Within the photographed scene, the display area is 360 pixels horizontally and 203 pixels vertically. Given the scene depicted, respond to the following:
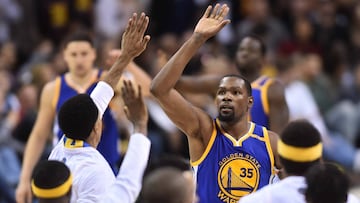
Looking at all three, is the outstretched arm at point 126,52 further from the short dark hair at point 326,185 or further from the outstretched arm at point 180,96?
the short dark hair at point 326,185

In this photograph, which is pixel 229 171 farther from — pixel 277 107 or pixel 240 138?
pixel 277 107

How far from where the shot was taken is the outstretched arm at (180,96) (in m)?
6.43

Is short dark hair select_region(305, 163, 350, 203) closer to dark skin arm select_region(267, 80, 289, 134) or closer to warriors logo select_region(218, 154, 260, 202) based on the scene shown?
warriors logo select_region(218, 154, 260, 202)

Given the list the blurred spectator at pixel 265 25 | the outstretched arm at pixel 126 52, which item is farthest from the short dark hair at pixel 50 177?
the blurred spectator at pixel 265 25

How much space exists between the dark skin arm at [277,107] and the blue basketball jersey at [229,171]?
1642 millimetres

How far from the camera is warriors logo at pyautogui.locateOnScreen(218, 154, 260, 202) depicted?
674 centimetres

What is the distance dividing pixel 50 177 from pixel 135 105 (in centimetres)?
65

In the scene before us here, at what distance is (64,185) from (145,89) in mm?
3002

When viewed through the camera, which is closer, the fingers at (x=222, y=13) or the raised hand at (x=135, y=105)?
the raised hand at (x=135, y=105)

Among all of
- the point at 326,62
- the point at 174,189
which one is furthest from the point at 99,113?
the point at 326,62

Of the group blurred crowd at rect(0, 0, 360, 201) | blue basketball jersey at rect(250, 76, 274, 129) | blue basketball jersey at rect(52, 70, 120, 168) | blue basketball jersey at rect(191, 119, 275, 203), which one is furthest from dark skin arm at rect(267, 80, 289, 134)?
blurred crowd at rect(0, 0, 360, 201)

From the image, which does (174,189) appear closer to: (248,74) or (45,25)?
(248,74)

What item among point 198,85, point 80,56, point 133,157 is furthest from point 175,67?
point 198,85

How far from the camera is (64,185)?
5266 millimetres
